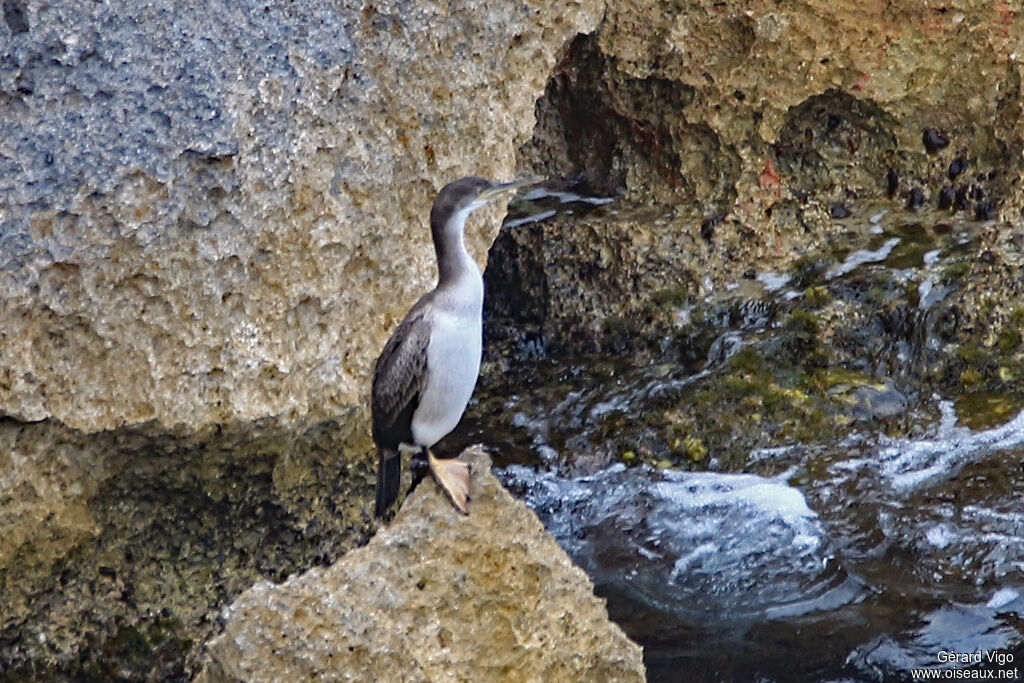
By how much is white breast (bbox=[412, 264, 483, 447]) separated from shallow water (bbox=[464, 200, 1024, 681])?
4.58 feet

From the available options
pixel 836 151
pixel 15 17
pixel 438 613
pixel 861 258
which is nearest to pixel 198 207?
pixel 15 17

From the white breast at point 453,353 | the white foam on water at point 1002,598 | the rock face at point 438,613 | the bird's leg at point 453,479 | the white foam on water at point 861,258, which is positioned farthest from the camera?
the white foam on water at point 861,258

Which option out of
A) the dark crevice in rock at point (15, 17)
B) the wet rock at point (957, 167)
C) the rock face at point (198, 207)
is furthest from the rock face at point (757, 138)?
the dark crevice in rock at point (15, 17)

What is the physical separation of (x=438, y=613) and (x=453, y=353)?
1154 millimetres

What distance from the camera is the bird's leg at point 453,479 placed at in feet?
12.7

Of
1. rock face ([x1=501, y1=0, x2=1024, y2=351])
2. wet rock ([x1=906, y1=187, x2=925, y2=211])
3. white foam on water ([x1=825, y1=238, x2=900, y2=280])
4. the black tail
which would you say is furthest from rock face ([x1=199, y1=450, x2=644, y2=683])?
wet rock ([x1=906, y1=187, x2=925, y2=211])

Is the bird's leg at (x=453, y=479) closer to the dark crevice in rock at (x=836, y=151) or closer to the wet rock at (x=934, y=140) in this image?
the dark crevice in rock at (x=836, y=151)

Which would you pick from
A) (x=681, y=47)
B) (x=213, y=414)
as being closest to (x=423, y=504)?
(x=213, y=414)

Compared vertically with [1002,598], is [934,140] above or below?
above

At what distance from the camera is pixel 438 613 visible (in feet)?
12.0

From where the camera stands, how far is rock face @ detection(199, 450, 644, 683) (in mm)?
3465

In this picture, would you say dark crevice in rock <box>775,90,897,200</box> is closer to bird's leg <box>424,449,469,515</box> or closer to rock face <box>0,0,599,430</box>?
rock face <box>0,0,599,430</box>

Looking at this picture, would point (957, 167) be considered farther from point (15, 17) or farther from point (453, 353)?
point (15, 17)

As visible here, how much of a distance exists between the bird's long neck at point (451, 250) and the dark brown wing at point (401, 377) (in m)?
0.15
